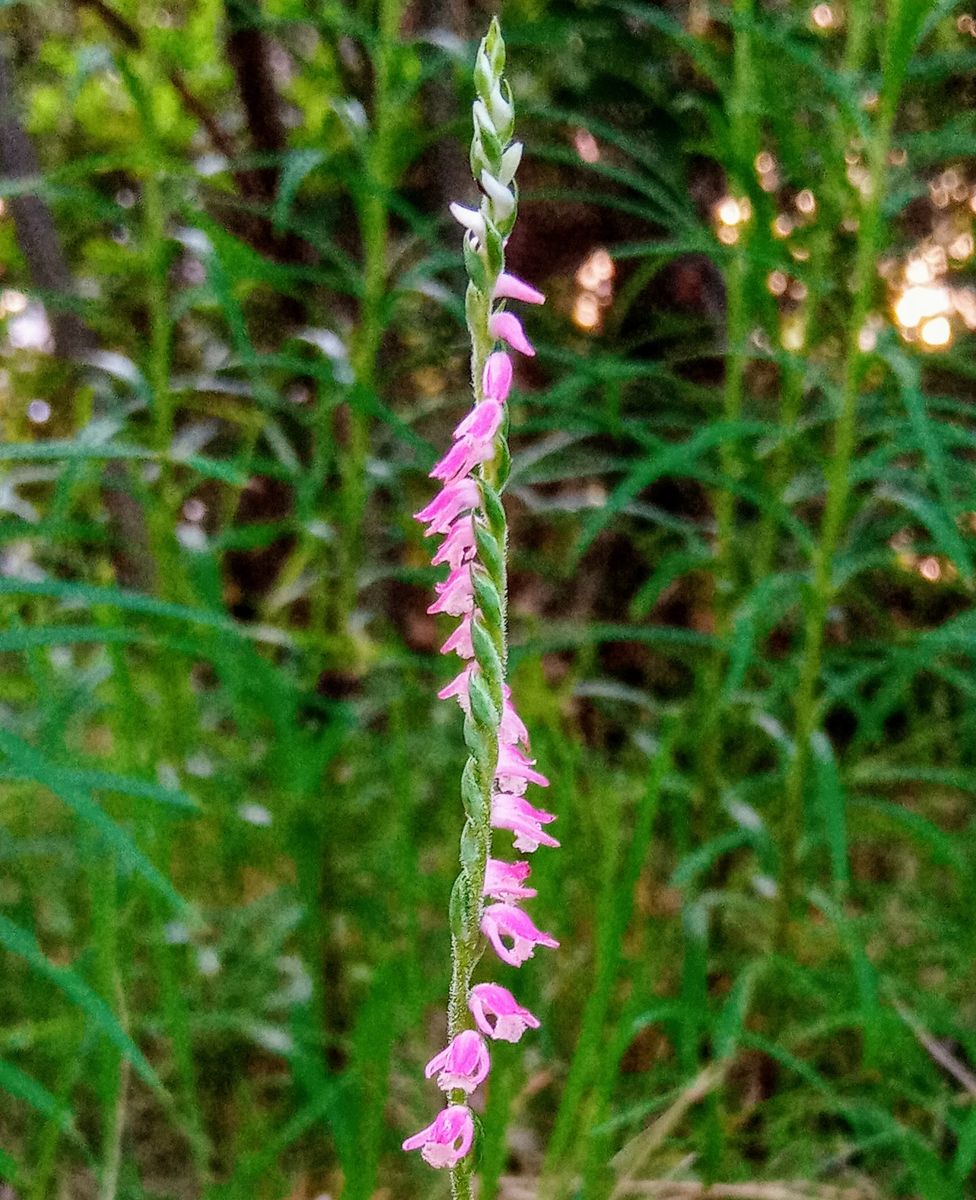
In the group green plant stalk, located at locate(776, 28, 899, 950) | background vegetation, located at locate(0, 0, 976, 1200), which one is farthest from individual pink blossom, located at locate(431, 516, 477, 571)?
green plant stalk, located at locate(776, 28, 899, 950)

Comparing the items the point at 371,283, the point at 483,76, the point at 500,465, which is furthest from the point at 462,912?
the point at 371,283

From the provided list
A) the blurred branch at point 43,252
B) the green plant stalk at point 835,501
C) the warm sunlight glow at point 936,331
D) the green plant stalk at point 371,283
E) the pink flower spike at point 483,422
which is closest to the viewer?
the pink flower spike at point 483,422

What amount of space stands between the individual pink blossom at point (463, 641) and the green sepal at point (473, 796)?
3 cm

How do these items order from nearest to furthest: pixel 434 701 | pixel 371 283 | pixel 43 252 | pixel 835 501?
1. pixel 835 501
2. pixel 371 283
3. pixel 43 252
4. pixel 434 701

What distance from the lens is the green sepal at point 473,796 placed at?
0.91 feet

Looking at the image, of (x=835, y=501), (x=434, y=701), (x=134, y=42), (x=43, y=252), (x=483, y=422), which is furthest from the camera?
(x=434, y=701)

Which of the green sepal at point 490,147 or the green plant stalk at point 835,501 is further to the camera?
the green plant stalk at point 835,501

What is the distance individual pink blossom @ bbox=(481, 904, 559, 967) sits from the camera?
28 cm

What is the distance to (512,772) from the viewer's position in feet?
0.96

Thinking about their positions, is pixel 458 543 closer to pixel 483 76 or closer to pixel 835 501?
pixel 483 76

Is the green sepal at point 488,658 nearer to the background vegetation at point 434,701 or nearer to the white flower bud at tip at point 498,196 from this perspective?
the white flower bud at tip at point 498,196

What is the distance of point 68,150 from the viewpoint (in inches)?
69.4

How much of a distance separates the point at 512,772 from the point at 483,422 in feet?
0.33

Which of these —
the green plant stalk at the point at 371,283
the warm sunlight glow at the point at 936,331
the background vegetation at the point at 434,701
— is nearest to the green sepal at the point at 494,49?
the background vegetation at the point at 434,701
